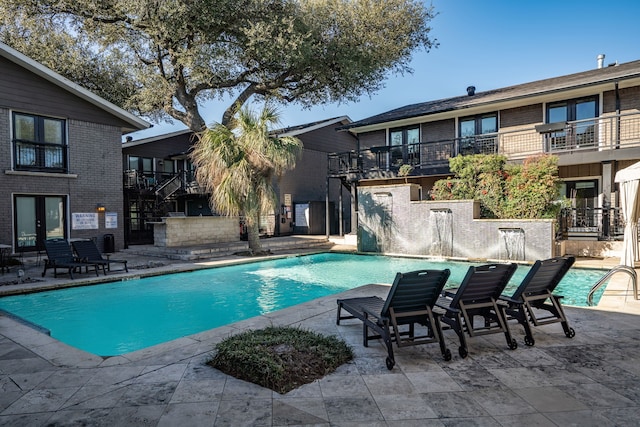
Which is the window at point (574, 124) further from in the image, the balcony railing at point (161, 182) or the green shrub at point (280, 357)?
the balcony railing at point (161, 182)

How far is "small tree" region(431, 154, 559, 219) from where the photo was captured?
11.4 metres

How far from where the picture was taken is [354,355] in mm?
3967

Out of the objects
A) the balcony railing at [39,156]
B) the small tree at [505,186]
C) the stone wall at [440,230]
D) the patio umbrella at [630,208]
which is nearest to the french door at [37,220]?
the balcony railing at [39,156]

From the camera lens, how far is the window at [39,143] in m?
12.6

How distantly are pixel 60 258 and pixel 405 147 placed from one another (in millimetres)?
14044

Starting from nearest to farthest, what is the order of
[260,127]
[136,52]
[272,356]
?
[272,356], [260,127], [136,52]

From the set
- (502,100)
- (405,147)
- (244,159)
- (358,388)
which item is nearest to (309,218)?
(405,147)

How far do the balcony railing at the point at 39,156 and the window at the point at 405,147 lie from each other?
42.7 feet

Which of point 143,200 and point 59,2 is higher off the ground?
point 59,2

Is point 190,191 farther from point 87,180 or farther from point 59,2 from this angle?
point 59,2

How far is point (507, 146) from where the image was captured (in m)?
15.4

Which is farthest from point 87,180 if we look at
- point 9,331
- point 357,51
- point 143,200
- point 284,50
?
point 357,51

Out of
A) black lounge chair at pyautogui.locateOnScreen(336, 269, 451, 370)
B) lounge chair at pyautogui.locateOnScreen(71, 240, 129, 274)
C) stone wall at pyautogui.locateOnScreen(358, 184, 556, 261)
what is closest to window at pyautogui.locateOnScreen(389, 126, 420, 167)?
stone wall at pyautogui.locateOnScreen(358, 184, 556, 261)

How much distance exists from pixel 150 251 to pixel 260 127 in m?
6.03
